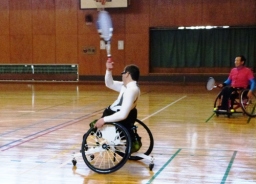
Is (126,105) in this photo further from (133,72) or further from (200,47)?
(200,47)

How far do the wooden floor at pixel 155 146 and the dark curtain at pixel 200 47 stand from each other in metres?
6.37

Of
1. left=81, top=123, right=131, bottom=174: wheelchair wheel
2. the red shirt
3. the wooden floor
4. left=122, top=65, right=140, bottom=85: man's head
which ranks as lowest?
the wooden floor

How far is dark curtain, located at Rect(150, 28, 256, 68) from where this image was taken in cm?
1745

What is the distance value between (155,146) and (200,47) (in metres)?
12.2

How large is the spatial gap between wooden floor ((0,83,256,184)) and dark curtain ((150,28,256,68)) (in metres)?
6.37

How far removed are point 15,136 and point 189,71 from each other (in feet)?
39.4

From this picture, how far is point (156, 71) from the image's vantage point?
1834 centimetres

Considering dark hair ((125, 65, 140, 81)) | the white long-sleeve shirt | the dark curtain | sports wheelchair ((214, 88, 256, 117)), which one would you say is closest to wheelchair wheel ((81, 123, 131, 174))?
the white long-sleeve shirt

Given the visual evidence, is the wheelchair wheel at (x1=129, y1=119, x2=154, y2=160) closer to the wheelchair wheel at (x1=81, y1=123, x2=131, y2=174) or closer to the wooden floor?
the wooden floor

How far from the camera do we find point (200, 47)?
17.8m

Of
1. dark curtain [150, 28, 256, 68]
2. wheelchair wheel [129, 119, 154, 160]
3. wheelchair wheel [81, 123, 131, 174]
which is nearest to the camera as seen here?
wheelchair wheel [81, 123, 131, 174]

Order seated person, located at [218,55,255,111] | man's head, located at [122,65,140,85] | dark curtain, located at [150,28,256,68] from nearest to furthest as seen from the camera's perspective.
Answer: man's head, located at [122,65,140,85] < seated person, located at [218,55,255,111] < dark curtain, located at [150,28,256,68]

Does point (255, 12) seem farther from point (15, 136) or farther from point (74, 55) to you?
point (15, 136)

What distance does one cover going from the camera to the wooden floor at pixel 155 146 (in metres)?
4.64
